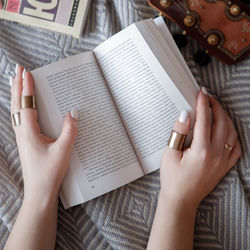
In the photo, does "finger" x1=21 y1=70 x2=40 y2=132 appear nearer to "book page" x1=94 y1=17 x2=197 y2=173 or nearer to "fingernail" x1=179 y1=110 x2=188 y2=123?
"book page" x1=94 y1=17 x2=197 y2=173

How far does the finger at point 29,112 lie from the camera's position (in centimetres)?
74

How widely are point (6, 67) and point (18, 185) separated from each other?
0.32 metres

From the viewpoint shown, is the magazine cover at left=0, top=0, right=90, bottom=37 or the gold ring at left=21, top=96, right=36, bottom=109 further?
the magazine cover at left=0, top=0, right=90, bottom=37

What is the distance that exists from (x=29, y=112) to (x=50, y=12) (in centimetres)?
30

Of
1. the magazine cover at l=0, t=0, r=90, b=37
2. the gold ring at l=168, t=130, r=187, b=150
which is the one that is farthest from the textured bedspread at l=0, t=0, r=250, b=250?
the gold ring at l=168, t=130, r=187, b=150

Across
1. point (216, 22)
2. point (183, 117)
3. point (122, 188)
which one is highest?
point (216, 22)

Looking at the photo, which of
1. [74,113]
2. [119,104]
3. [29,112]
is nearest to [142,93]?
[119,104]

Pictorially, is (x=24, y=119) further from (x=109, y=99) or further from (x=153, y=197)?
(x=153, y=197)

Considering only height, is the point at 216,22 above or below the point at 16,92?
above

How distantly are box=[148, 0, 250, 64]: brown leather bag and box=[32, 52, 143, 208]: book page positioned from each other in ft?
0.87

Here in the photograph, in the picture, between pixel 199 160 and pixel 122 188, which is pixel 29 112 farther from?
pixel 199 160

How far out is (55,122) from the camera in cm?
77

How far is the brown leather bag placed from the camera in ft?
2.59

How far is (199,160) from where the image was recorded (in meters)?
0.71
